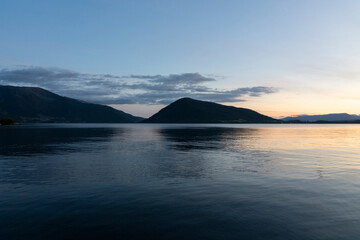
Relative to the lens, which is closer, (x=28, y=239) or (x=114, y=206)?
(x=28, y=239)

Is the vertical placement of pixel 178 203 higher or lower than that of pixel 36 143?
lower

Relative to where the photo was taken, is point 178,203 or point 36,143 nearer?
point 178,203

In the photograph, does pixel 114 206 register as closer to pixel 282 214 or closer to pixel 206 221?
pixel 206 221

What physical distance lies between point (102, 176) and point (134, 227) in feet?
52.2

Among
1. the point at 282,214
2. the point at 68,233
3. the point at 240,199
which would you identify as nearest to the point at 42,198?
the point at 68,233

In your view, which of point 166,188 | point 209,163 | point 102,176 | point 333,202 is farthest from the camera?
point 209,163

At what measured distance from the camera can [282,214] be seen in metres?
17.7

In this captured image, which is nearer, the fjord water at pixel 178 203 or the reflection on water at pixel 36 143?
the fjord water at pixel 178 203

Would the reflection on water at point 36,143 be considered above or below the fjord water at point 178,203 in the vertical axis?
above

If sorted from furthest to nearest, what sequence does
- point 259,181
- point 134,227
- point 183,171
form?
point 183,171 < point 259,181 < point 134,227

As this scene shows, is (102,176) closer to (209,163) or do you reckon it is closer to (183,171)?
(183,171)

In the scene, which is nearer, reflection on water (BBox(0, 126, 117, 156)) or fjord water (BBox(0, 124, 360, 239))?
fjord water (BBox(0, 124, 360, 239))

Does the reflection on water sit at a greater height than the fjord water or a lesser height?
greater

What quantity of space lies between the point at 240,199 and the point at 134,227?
9752mm
